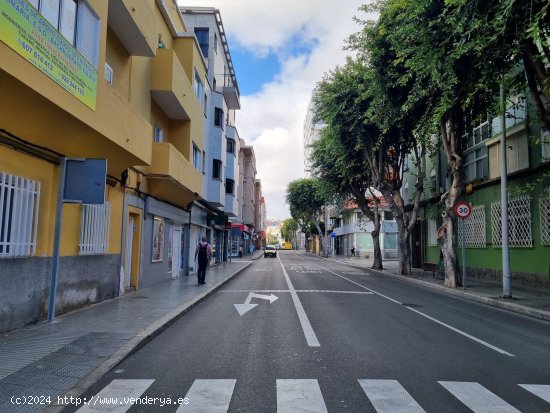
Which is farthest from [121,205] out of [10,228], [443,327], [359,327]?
[443,327]

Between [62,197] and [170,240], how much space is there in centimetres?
1028

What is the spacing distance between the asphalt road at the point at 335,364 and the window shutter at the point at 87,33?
5.65m

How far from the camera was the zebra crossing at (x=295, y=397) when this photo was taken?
427cm

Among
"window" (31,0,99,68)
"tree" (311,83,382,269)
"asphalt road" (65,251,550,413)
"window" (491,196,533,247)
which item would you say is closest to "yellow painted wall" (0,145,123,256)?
"window" (31,0,99,68)

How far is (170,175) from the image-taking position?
1455 centimetres

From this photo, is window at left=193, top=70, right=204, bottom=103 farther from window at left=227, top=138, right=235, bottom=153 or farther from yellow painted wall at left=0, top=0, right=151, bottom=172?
window at left=227, top=138, right=235, bottom=153

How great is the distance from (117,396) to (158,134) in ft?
43.6

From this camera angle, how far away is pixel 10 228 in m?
7.35

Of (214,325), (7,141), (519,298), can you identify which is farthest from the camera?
(519,298)

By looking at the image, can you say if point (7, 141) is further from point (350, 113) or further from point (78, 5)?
point (350, 113)

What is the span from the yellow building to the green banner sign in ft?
0.06

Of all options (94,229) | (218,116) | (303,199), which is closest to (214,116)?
(218,116)

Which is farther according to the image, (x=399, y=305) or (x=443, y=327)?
(x=399, y=305)

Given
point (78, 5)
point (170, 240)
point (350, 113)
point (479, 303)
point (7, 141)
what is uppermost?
point (350, 113)
